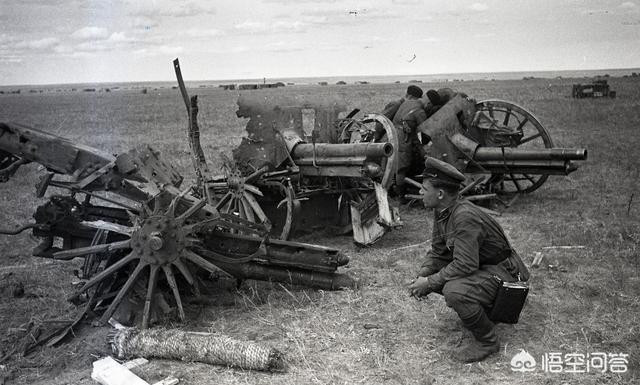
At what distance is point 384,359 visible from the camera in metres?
4.80

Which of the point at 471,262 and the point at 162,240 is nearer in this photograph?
the point at 471,262

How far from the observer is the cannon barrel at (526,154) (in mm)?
8672

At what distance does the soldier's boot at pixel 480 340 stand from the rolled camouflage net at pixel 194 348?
4.85ft

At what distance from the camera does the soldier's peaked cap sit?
4676mm

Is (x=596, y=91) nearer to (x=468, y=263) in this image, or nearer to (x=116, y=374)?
(x=468, y=263)

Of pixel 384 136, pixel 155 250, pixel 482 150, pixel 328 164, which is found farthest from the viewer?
pixel 482 150

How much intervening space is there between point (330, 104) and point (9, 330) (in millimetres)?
5029

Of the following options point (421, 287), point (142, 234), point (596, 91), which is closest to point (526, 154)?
point (421, 287)

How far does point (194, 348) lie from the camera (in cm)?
490

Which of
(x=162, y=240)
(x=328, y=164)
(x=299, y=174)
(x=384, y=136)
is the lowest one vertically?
(x=162, y=240)

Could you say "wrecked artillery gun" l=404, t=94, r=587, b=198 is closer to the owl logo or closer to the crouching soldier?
the crouching soldier

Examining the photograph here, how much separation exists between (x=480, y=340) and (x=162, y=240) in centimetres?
286

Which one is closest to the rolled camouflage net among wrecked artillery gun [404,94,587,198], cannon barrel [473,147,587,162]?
wrecked artillery gun [404,94,587,198]

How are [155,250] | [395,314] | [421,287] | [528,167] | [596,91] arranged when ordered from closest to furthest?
[421,287], [155,250], [395,314], [528,167], [596,91]
